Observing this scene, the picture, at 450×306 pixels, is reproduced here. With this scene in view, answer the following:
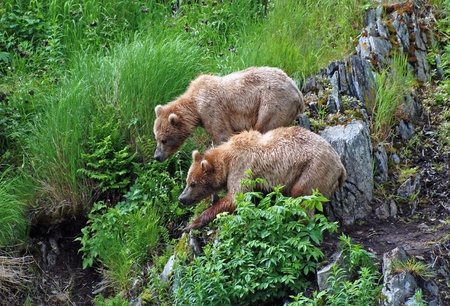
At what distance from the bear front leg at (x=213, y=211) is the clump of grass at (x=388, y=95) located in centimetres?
202

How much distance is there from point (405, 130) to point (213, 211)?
2.72 metres

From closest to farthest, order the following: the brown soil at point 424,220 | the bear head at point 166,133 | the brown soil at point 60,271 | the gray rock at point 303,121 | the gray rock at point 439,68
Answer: the brown soil at point 424,220
the gray rock at point 303,121
the bear head at point 166,133
the brown soil at point 60,271
the gray rock at point 439,68

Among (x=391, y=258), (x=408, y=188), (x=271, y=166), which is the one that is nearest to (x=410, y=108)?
(x=408, y=188)

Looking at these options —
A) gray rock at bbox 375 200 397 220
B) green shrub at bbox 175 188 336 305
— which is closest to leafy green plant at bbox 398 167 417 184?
gray rock at bbox 375 200 397 220

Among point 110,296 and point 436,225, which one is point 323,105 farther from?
point 110,296

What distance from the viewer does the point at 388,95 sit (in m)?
10.2

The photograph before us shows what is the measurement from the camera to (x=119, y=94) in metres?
10.9

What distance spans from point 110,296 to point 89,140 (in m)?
1.88

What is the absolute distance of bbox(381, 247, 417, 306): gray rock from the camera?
24.8ft

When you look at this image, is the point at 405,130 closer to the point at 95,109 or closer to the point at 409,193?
the point at 409,193

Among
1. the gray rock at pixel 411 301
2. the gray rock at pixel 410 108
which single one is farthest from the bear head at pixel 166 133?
the gray rock at pixel 411 301

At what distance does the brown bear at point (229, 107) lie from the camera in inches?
365

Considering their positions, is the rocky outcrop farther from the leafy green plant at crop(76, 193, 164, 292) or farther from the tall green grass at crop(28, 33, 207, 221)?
the leafy green plant at crop(76, 193, 164, 292)

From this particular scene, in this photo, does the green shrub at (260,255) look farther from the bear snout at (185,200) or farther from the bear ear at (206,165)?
the bear snout at (185,200)
